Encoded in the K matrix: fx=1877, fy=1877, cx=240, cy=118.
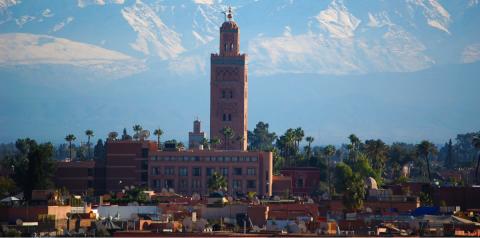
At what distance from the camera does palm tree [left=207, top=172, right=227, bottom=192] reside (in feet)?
592

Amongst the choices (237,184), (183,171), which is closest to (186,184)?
(183,171)

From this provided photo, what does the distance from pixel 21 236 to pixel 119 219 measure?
16804 millimetres

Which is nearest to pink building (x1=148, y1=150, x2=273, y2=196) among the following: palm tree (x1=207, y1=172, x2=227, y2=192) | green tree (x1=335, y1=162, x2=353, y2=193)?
palm tree (x1=207, y1=172, x2=227, y2=192)

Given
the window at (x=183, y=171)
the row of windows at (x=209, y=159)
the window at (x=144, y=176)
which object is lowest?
the window at (x=144, y=176)

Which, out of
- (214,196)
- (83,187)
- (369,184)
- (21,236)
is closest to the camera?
(21,236)

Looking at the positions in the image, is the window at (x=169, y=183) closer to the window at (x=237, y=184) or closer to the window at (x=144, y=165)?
the window at (x=144, y=165)

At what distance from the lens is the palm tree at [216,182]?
18050 cm

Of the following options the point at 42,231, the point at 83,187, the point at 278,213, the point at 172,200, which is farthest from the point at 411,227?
the point at 83,187

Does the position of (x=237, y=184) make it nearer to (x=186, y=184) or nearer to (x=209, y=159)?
(x=209, y=159)

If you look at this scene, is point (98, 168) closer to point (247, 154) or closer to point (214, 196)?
point (247, 154)

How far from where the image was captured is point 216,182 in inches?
7180

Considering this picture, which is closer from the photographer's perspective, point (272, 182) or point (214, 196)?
point (214, 196)

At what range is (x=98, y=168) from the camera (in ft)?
623

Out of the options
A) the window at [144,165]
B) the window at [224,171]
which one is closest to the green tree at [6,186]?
the window at [144,165]
